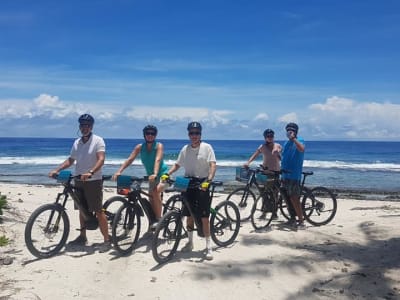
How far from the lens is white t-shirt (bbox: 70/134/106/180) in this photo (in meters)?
6.36

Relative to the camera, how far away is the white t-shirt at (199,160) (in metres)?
6.32

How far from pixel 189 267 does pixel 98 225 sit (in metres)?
1.74

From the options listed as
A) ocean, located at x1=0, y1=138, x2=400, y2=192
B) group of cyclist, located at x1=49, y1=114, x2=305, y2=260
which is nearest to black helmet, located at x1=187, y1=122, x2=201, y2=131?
group of cyclist, located at x1=49, y1=114, x2=305, y2=260

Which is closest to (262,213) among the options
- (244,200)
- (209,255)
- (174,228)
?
(244,200)

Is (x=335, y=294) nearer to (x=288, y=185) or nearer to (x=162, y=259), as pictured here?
(x=162, y=259)

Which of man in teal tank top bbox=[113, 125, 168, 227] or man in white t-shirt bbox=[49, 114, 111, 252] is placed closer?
man in white t-shirt bbox=[49, 114, 111, 252]

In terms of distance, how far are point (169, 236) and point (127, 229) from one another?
78 centimetres

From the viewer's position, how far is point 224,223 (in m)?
6.99

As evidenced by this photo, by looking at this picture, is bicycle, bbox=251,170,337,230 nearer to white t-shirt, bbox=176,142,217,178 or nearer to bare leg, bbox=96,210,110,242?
white t-shirt, bbox=176,142,217,178

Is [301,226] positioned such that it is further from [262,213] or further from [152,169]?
[152,169]

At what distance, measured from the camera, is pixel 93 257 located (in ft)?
20.5

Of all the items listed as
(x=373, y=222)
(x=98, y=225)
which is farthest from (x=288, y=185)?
(x=98, y=225)

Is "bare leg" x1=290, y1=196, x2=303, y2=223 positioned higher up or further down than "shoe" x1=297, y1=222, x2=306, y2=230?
higher up

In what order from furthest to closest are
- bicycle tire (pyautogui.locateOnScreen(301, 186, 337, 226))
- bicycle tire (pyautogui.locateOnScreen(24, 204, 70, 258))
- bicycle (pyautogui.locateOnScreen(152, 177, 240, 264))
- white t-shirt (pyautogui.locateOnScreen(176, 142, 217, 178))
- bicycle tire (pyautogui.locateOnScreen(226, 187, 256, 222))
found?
1. bicycle tire (pyautogui.locateOnScreen(301, 186, 337, 226))
2. bicycle tire (pyautogui.locateOnScreen(226, 187, 256, 222))
3. white t-shirt (pyautogui.locateOnScreen(176, 142, 217, 178))
4. bicycle tire (pyautogui.locateOnScreen(24, 204, 70, 258))
5. bicycle (pyautogui.locateOnScreen(152, 177, 240, 264))
